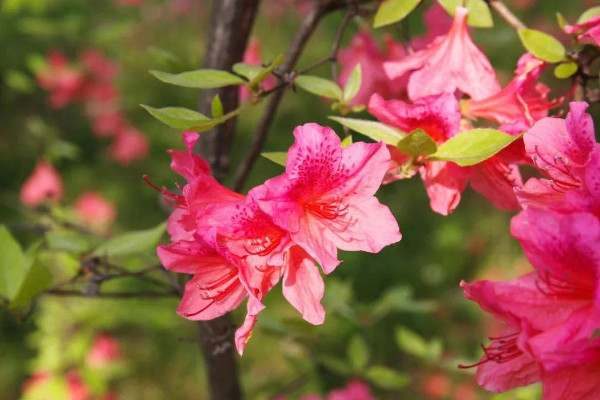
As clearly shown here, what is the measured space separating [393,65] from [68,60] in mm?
1618

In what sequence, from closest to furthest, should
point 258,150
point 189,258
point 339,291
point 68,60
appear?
point 189,258, point 258,150, point 339,291, point 68,60

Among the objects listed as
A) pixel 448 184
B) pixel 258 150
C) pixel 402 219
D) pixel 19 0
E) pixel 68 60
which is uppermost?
pixel 448 184

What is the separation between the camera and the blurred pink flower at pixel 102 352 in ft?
5.39

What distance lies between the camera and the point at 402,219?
208cm

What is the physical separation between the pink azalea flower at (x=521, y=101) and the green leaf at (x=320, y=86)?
0.12 metres

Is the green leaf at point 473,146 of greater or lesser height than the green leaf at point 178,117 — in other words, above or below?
above

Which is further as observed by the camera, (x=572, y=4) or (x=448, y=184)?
(x=572, y=4)

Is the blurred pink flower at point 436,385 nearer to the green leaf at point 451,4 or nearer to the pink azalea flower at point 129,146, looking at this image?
the pink azalea flower at point 129,146

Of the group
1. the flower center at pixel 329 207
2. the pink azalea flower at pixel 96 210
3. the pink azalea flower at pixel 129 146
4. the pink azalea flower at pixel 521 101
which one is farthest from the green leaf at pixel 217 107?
the pink azalea flower at pixel 129 146

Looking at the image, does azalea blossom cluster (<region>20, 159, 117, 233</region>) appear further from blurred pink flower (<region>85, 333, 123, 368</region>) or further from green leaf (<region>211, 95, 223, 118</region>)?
green leaf (<region>211, 95, 223, 118</region>)

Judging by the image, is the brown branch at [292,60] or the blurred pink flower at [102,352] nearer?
the brown branch at [292,60]

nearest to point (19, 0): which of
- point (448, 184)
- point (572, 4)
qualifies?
point (448, 184)

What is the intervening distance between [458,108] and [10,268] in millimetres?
414

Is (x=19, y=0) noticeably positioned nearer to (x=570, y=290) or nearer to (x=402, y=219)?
(x=570, y=290)
